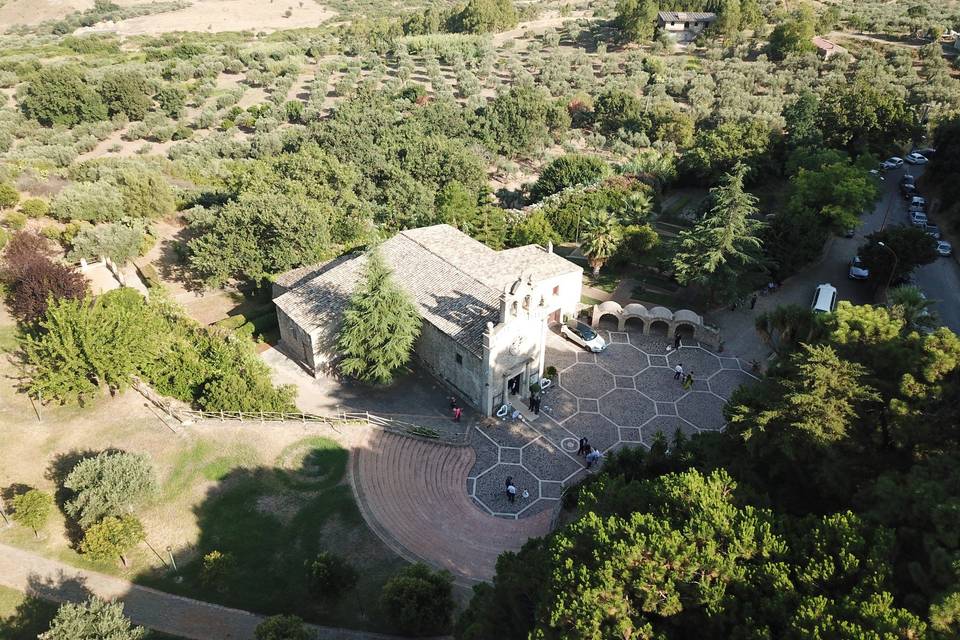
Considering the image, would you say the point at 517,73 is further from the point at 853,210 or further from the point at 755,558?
the point at 755,558

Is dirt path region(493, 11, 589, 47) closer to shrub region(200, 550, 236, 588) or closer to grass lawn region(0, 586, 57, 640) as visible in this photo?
shrub region(200, 550, 236, 588)

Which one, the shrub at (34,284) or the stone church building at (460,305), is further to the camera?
the shrub at (34,284)

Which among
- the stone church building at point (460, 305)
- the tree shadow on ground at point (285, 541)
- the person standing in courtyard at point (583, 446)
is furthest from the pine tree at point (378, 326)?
the person standing in courtyard at point (583, 446)

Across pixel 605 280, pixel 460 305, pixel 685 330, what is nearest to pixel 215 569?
pixel 460 305

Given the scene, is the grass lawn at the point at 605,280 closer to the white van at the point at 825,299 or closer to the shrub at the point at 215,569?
the white van at the point at 825,299

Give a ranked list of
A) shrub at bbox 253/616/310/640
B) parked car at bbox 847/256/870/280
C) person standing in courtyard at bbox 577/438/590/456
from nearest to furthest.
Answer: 1. shrub at bbox 253/616/310/640
2. person standing in courtyard at bbox 577/438/590/456
3. parked car at bbox 847/256/870/280

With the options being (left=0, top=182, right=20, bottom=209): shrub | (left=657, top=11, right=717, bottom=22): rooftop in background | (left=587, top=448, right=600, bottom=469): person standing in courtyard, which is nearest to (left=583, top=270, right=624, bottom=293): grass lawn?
(left=587, top=448, right=600, bottom=469): person standing in courtyard

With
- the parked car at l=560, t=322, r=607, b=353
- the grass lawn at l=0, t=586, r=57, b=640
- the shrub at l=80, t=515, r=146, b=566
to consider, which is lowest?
the parked car at l=560, t=322, r=607, b=353
